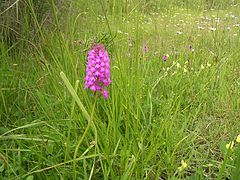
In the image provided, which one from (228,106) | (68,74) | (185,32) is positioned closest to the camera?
(68,74)

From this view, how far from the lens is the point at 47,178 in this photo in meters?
0.94

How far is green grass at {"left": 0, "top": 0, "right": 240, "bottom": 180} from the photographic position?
95 centimetres

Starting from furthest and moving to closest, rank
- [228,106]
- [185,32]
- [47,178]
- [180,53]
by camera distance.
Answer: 1. [185,32]
2. [180,53]
3. [228,106]
4. [47,178]

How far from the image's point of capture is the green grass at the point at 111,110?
0.95 meters

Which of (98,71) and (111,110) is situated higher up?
(98,71)

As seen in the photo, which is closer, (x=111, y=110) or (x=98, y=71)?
(x=98, y=71)

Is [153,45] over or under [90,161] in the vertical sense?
over

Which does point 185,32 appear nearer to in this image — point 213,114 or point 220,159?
point 213,114

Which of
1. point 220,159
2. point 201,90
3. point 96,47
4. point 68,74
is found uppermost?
point 96,47

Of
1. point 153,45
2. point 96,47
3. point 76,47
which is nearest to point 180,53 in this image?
point 153,45

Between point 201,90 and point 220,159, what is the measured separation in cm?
52

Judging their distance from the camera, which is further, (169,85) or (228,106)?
(169,85)

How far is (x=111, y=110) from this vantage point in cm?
115

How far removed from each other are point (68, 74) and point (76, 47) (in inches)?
17.6
